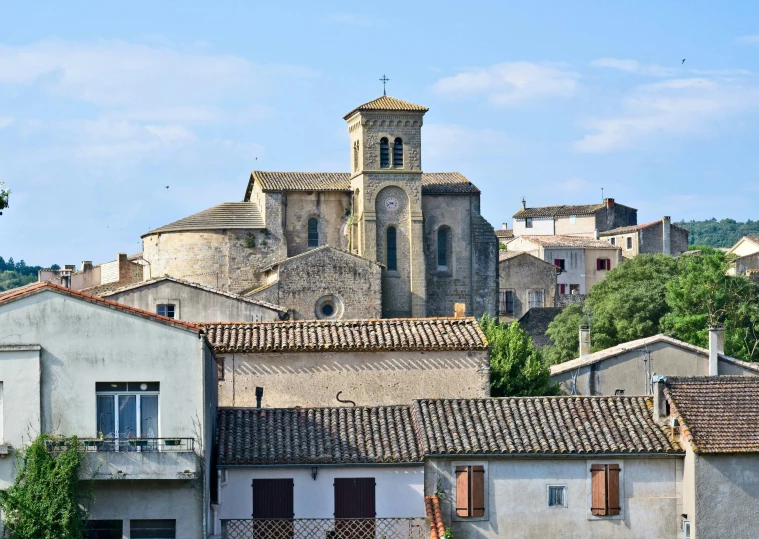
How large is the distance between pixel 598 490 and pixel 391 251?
49504 mm

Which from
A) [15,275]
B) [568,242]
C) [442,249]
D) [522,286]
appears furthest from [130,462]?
[15,275]

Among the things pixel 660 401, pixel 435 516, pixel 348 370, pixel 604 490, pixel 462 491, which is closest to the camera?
pixel 435 516

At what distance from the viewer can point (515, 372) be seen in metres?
48.7

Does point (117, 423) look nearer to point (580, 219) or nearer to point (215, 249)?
point (215, 249)

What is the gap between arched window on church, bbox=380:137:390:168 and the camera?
78938 mm

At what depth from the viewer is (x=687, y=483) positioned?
1148 inches

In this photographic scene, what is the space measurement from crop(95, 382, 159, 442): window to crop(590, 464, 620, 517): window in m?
8.24

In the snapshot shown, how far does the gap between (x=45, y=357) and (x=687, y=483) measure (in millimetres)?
11958

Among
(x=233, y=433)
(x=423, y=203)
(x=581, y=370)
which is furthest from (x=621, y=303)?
(x=233, y=433)

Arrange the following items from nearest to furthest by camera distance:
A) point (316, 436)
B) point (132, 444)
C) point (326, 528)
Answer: point (132, 444)
point (326, 528)
point (316, 436)


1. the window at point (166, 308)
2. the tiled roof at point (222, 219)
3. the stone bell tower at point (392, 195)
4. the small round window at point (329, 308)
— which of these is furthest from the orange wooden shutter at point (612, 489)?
the tiled roof at point (222, 219)

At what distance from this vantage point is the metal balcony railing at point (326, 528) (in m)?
28.2

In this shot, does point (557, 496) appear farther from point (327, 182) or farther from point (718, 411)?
point (327, 182)

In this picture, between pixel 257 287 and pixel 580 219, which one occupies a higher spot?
pixel 580 219
